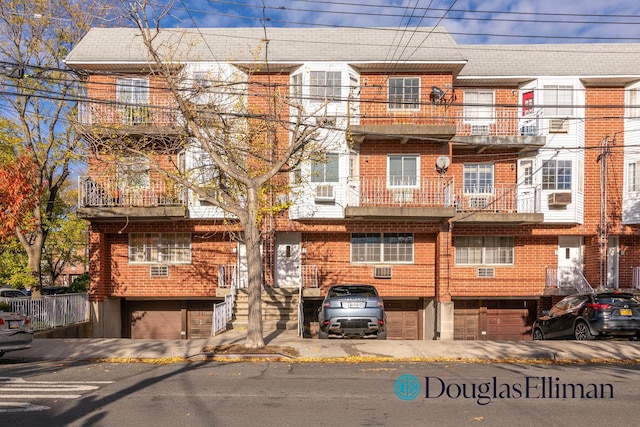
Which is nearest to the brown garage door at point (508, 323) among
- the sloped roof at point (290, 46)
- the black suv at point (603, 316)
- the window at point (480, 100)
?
the black suv at point (603, 316)

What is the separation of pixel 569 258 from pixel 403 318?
23.0ft

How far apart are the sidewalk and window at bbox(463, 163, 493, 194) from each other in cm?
843

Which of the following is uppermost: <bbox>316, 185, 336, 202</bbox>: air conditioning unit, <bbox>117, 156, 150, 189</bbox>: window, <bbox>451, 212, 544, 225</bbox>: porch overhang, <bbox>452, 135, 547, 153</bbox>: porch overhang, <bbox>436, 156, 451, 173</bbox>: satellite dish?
<bbox>452, 135, 547, 153</bbox>: porch overhang

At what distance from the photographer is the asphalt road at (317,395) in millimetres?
6742

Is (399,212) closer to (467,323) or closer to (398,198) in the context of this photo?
(398,198)

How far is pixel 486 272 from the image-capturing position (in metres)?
20.6

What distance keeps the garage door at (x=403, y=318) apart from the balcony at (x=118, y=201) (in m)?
8.94

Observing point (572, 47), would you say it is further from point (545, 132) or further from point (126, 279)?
point (126, 279)

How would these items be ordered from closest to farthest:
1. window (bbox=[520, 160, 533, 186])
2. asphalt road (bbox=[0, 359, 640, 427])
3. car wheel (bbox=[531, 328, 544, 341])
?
asphalt road (bbox=[0, 359, 640, 427])
car wheel (bbox=[531, 328, 544, 341])
window (bbox=[520, 160, 533, 186])

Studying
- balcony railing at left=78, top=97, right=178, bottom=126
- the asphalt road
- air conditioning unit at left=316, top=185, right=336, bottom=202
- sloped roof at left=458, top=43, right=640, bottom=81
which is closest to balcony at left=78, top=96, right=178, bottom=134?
balcony railing at left=78, top=97, right=178, bottom=126

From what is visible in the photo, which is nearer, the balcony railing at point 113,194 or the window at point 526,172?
the balcony railing at point 113,194

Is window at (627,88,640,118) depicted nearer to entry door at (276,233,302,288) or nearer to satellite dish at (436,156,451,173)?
satellite dish at (436,156,451,173)

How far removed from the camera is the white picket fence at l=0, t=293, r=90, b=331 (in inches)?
609

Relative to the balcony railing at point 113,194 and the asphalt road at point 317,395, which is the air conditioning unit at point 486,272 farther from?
the balcony railing at point 113,194
